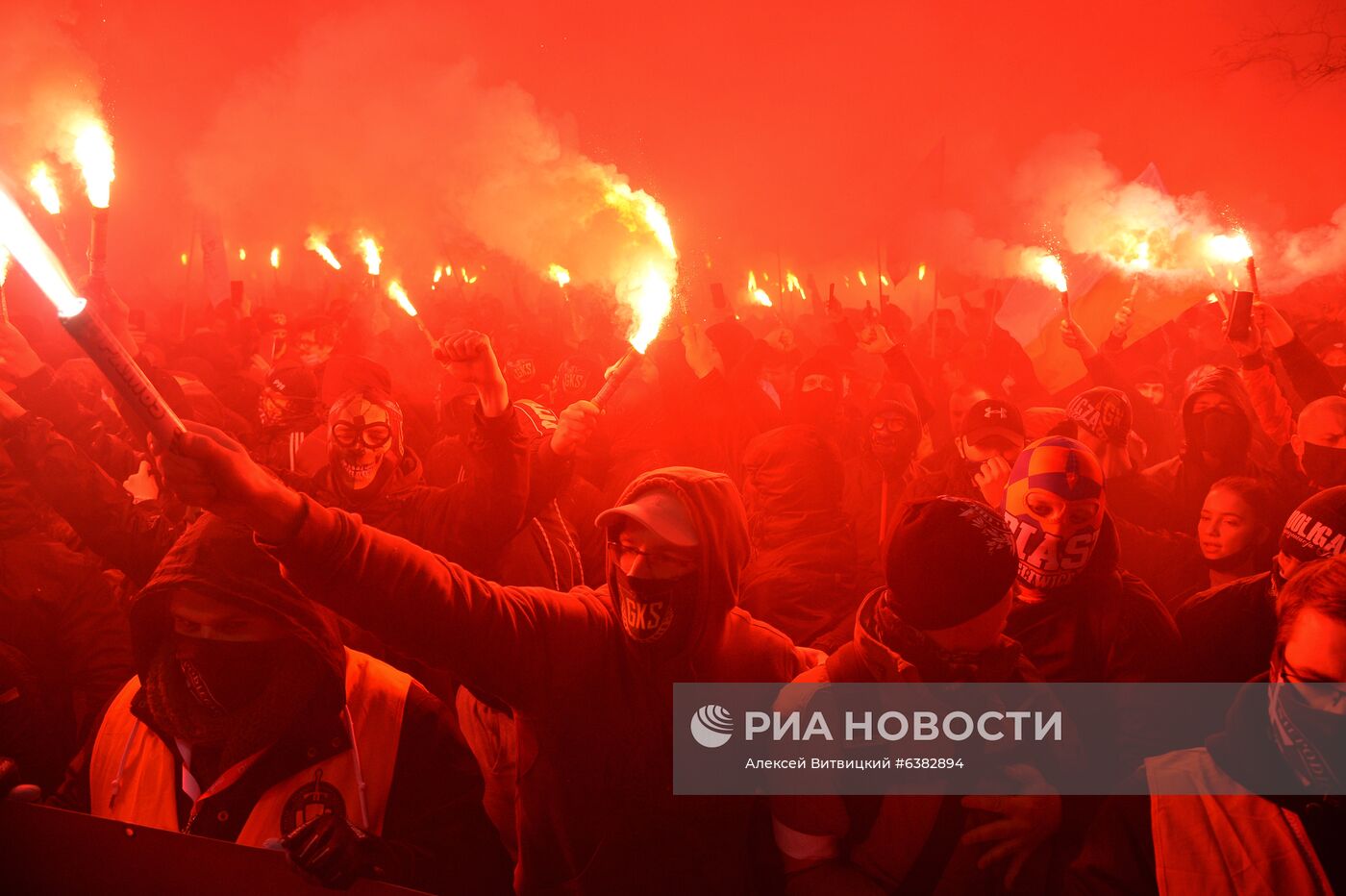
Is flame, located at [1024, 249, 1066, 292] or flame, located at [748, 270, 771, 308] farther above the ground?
flame, located at [748, 270, 771, 308]

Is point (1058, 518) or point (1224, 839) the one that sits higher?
point (1058, 518)

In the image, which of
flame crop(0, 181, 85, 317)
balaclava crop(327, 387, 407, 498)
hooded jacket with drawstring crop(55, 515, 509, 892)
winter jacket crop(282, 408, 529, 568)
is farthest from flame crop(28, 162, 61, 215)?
flame crop(0, 181, 85, 317)

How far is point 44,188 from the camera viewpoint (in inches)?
204

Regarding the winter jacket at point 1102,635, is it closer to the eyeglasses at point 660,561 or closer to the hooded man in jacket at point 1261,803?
the hooded man in jacket at point 1261,803

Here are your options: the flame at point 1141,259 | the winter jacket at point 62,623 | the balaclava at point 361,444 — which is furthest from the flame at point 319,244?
the flame at point 1141,259

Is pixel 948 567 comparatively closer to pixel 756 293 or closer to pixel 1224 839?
pixel 1224 839

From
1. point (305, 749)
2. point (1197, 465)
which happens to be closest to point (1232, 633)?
point (1197, 465)

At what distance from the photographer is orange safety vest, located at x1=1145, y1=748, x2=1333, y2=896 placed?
2258 mm

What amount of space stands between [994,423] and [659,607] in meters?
2.66

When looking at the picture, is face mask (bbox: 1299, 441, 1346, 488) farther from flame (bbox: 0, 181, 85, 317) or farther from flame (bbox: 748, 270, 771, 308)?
flame (bbox: 748, 270, 771, 308)

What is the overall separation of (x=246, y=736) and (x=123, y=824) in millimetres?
480

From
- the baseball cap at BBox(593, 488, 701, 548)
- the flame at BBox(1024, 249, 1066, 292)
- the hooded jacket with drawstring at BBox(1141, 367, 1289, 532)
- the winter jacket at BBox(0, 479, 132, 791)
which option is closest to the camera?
the baseball cap at BBox(593, 488, 701, 548)

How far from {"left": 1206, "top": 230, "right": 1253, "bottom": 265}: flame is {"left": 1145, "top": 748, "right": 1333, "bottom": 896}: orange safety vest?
182 inches

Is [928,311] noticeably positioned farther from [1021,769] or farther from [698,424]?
[1021,769]
